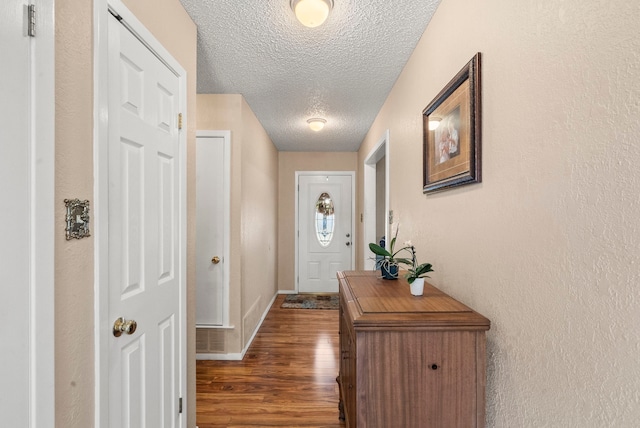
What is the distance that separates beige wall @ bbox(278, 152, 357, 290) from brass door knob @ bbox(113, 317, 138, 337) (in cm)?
408

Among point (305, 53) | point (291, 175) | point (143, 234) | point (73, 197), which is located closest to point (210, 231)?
point (143, 234)

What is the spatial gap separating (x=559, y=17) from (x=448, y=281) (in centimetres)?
106

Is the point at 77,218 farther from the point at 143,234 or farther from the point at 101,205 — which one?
the point at 143,234

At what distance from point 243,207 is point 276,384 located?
1537mm

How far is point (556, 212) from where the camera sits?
2.63ft

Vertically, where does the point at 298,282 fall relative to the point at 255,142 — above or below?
below

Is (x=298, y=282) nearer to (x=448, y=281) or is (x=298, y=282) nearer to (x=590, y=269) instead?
(x=448, y=281)

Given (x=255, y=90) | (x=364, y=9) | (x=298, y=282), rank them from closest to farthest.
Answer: (x=364, y=9) < (x=255, y=90) < (x=298, y=282)

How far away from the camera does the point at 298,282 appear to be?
528 centimetres

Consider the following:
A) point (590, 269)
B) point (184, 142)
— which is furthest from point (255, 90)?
point (590, 269)

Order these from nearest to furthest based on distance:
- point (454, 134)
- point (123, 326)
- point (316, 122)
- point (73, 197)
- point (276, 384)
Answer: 1. point (73, 197)
2. point (123, 326)
3. point (454, 134)
4. point (276, 384)
5. point (316, 122)
